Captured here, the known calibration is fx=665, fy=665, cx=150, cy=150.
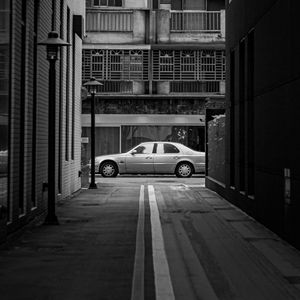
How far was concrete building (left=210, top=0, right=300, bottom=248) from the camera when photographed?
31.4 feet

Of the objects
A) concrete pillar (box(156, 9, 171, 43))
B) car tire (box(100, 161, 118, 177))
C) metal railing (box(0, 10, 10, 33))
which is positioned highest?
concrete pillar (box(156, 9, 171, 43))

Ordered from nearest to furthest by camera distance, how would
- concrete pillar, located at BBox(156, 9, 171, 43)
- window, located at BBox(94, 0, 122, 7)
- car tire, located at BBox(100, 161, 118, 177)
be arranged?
car tire, located at BBox(100, 161, 118, 177) < concrete pillar, located at BBox(156, 9, 171, 43) < window, located at BBox(94, 0, 122, 7)

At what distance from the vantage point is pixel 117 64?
37531 mm

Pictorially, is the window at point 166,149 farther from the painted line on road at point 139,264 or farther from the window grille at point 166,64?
the painted line on road at point 139,264

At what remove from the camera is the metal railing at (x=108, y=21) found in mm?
37688

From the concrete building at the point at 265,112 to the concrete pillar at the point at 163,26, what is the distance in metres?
21.0

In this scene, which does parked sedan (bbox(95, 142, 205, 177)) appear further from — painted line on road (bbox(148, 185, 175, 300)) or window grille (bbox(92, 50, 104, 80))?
painted line on road (bbox(148, 185, 175, 300))

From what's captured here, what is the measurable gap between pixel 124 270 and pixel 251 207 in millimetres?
5797

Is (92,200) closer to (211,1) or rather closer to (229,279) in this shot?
(229,279)

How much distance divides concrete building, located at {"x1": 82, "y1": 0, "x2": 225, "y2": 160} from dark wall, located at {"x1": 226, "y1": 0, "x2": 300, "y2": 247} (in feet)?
75.0

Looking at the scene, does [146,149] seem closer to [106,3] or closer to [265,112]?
[106,3]

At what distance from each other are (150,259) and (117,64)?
29.5 metres

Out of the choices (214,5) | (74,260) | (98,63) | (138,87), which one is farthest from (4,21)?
(214,5)

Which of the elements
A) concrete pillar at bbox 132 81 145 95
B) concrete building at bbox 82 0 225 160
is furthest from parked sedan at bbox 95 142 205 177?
concrete pillar at bbox 132 81 145 95
